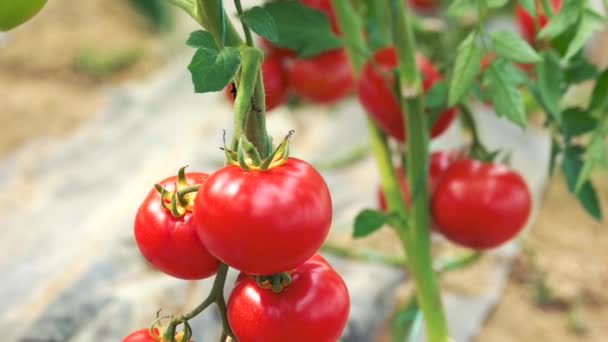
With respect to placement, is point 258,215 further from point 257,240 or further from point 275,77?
point 275,77

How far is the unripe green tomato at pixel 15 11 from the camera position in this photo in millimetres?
409

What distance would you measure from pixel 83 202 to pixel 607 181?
4.20ft

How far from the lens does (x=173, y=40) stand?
2955 millimetres

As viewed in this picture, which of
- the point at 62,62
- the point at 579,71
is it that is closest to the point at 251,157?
the point at 579,71

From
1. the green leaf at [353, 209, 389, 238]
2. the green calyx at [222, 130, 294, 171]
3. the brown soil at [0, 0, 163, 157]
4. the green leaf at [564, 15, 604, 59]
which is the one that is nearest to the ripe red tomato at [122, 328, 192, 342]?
the green calyx at [222, 130, 294, 171]

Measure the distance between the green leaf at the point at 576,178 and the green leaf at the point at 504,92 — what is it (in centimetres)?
15

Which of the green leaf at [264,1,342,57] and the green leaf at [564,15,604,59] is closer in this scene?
the green leaf at [564,15,604,59]

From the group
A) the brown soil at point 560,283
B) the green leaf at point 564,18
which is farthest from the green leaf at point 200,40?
the brown soil at point 560,283

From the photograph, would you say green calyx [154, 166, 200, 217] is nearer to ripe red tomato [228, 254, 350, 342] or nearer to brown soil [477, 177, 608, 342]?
ripe red tomato [228, 254, 350, 342]

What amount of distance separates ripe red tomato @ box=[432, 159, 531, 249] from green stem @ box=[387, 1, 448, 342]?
2cm

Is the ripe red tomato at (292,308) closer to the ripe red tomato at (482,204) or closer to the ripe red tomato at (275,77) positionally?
the ripe red tomato at (482,204)

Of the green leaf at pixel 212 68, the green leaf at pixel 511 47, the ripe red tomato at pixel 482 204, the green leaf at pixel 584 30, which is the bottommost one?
the ripe red tomato at pixel 482 204

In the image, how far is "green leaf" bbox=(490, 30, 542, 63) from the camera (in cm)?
50

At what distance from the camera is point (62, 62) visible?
9.57ft
